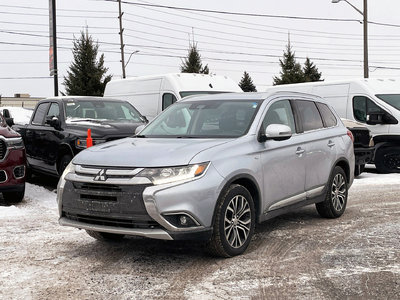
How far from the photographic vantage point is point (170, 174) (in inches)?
185

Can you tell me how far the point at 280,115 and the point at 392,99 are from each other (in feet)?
24.6

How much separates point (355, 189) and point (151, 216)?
6423 millimetres

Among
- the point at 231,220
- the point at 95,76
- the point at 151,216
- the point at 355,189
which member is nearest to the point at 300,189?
the point at 231,220

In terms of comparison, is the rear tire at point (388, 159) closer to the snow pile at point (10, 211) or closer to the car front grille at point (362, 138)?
the car front grille at point (362, 138)

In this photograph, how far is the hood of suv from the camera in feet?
15.7

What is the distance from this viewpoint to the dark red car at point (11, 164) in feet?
26.7

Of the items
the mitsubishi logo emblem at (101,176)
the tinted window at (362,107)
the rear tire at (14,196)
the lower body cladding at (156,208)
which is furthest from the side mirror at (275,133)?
the tinted window at (362,107)

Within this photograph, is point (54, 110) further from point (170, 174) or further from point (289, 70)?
point (289, 70)

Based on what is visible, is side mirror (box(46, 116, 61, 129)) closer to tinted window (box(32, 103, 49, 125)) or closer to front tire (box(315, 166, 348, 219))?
tinted window (box(32, 103, 49, 125))

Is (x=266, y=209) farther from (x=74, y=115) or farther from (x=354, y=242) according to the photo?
(x=74, y=115)

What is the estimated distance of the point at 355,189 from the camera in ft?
33.1

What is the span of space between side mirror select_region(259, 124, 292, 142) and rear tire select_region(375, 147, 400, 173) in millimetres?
7859

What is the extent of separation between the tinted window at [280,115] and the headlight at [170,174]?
4.56ft

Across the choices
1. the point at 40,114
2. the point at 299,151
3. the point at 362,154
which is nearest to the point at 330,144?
the point at 299,151
